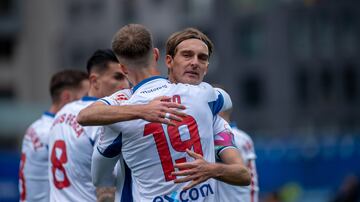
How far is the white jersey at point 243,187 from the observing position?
1002 cm

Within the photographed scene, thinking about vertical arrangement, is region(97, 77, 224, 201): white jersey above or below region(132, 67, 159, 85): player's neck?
below

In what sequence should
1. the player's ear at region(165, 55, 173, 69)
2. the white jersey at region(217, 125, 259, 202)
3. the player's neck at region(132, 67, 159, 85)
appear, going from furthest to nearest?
the white jersey at region(217, 125, 259, 202) < the player's ear at region(165, 55, 173, 69) < the player's neck at region(132, 67, 159, 85)

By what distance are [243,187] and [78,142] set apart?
2.41 metres

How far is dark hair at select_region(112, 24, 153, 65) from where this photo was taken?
6660mm

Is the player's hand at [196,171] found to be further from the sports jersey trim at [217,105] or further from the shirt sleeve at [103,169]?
the shirt sleeve at [103,169]

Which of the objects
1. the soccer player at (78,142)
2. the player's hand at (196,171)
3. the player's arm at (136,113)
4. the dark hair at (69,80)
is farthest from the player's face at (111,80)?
the player's hand at (196,171)

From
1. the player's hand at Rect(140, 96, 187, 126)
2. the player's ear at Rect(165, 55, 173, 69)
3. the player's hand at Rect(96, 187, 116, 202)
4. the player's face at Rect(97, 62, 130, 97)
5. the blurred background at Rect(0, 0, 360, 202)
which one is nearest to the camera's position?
the player's hand at Rect(140, 96, 187, 126)

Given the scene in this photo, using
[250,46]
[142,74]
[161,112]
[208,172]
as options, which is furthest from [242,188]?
[250,46]

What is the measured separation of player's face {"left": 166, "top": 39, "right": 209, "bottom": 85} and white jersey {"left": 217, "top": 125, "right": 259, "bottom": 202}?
112 inches

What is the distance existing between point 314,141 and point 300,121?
143 feet

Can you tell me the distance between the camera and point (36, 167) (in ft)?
32.0

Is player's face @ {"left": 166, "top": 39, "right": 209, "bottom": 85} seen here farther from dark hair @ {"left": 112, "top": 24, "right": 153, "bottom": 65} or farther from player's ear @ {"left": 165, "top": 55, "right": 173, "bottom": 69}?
dark hair @ {"left": 112, "top": 24, "right": 153, "bottom": 65}

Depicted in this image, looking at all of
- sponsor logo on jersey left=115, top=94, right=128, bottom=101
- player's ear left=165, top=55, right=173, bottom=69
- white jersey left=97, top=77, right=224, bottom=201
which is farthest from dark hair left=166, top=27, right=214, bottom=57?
sponsor logo on jersey left=115, top=94, right=128, bottom=101

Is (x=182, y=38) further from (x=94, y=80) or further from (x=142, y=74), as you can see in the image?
(x=94, y=80)
